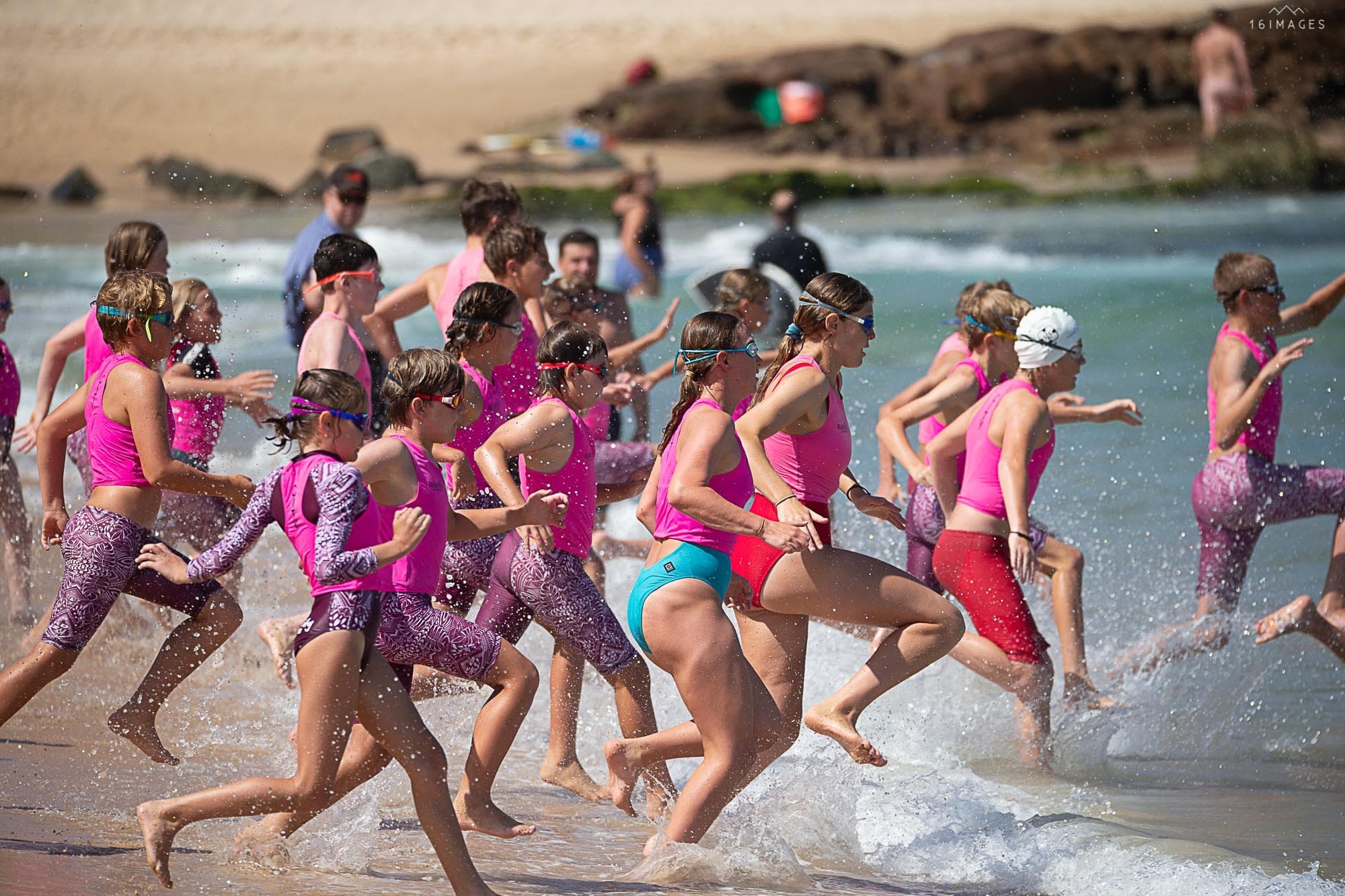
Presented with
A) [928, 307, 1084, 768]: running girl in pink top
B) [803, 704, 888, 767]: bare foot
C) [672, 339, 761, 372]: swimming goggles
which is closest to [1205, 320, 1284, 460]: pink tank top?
[928, 307, 1084, 768]: running girl in pink top

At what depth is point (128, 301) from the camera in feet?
17.3

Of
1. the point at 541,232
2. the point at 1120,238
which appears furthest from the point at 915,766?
the point at 1120,238

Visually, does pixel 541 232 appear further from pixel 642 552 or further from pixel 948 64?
pixel 948 64

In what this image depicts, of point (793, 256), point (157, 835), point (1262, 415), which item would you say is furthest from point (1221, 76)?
point (157, 835)

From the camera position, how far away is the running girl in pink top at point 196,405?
6129 millimetres

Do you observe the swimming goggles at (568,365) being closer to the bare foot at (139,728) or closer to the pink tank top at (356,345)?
the pink tank top at (356,345)

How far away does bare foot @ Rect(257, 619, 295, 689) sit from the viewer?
20.9 ft

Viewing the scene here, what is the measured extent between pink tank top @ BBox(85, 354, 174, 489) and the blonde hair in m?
0.09

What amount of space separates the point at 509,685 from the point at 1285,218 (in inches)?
1078

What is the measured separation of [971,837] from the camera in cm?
544

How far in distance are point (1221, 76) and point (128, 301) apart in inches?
1183

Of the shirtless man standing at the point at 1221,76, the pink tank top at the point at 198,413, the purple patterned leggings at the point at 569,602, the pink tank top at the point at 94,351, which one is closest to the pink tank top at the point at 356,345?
the pink tank top at the point at 198,413

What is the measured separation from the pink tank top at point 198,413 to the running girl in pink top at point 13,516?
1.37m

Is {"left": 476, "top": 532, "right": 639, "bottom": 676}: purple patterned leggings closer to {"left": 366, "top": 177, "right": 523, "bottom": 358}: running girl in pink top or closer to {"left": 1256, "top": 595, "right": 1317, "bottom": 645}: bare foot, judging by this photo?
{"left": 366, "top": 177, "right": 523, "bottom": 358}: running girl in pink top
